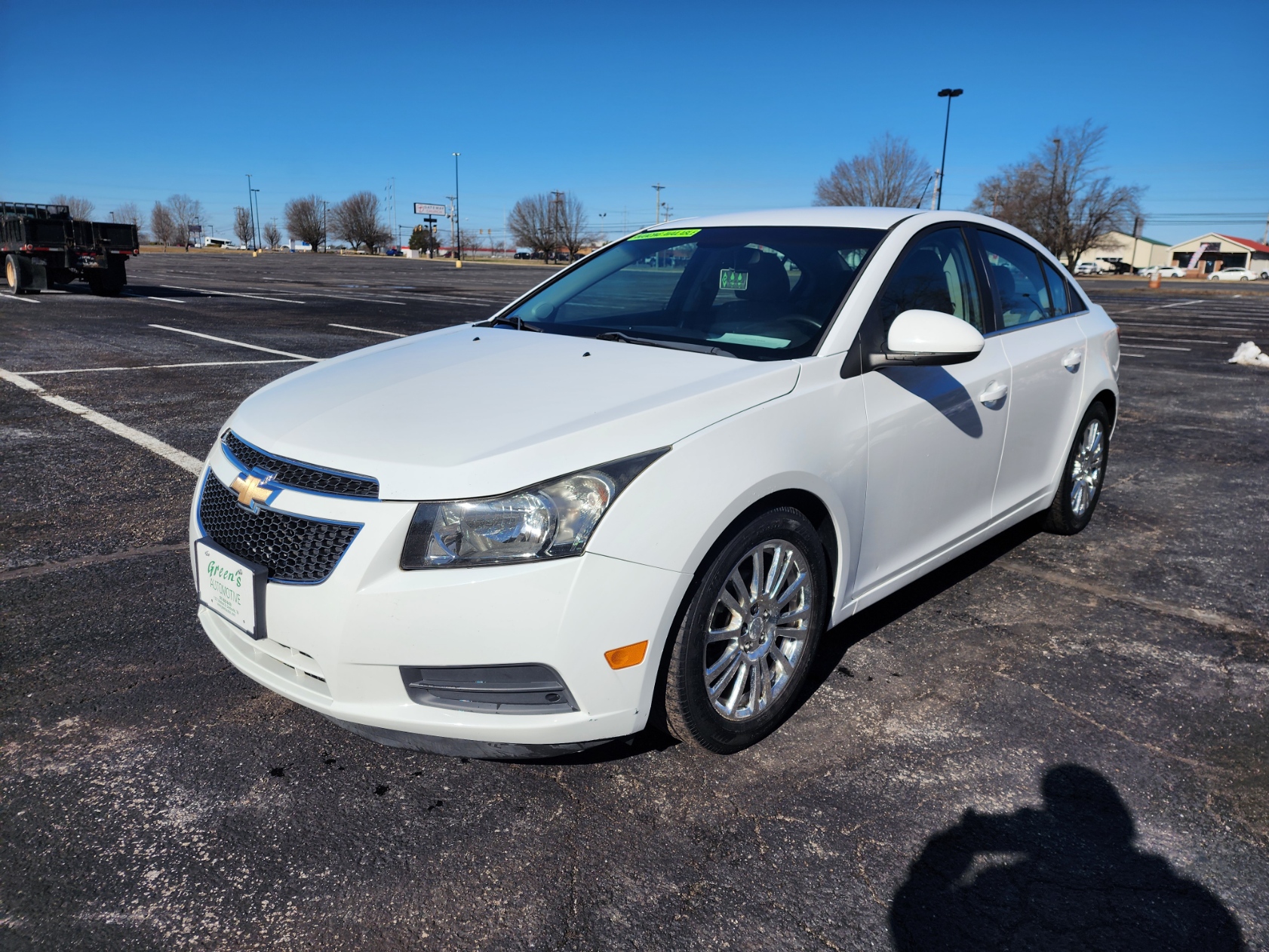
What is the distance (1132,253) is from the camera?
11600 cm

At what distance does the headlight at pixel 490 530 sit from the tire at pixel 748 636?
442 millimetres

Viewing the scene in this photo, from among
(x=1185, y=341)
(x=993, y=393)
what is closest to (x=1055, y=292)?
(x=993, y=393)

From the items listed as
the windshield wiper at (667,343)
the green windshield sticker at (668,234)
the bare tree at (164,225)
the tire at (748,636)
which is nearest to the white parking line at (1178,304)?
the green windshield sticker at (668,234)

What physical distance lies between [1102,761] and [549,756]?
5.64 ft

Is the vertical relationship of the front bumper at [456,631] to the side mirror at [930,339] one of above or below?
below

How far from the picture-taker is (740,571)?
2611 mm

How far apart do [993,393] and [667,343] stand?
4.49ft

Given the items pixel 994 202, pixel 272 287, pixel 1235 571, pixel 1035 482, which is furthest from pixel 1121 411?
pixel 994 202

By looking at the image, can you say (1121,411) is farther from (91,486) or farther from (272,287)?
(272,287)

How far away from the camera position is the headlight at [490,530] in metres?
2.20

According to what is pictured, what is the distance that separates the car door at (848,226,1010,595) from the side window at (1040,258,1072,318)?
0.81 meters

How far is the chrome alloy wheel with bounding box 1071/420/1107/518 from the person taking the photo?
469 cm

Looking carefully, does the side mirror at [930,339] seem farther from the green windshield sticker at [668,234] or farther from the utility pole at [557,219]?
the utility pole at [557,219]

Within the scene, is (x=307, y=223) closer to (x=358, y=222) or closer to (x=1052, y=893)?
(x=358, y=222)
